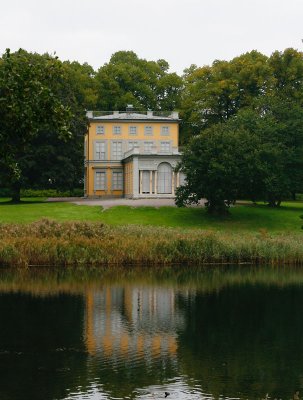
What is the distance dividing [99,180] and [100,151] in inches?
128

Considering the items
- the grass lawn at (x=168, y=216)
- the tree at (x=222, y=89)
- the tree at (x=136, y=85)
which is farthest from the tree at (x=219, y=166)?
the tree at (x=136, y=85)

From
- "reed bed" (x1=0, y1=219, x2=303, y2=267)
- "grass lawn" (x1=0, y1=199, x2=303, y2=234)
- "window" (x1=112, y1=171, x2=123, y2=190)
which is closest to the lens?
"reed bed" (x1=0, y1=219, x2=303, y2=267)

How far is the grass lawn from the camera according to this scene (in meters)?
50.0

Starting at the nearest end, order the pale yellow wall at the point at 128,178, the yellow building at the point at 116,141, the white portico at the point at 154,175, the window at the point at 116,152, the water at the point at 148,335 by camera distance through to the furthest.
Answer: the water at the point at 148,335 → the white portico at the point at 154,175 → the pale yellow wall at the point at 128,178 → the yellow building at the point at 116,141 → the window at the point at 116,152

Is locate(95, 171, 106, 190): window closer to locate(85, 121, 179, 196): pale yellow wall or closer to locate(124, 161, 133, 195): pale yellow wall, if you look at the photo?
locate(85, 121, 179, 196): pale yellow wall

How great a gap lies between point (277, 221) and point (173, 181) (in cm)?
1485

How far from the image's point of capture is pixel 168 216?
53031mm

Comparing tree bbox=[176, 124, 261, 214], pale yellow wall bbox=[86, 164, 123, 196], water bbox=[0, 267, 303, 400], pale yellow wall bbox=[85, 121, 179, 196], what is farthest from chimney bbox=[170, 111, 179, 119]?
water bbox=[0, 267, 303, 400]

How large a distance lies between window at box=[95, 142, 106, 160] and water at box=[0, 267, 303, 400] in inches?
1757

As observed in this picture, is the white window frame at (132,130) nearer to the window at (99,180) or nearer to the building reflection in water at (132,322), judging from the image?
the window at (99,180)

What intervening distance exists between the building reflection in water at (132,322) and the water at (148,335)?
0.03 m

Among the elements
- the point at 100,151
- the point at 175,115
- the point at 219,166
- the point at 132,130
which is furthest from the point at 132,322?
the point at 175,115

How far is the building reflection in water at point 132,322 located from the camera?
18156 millimetres

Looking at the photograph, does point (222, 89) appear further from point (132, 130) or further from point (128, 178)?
point (128, 178)
